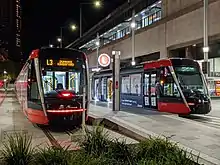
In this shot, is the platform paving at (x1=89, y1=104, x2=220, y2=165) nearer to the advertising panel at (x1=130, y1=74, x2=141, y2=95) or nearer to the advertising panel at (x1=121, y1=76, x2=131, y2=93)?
the advertising panel at (x1=130, y1=74, x2=141, y2=95)

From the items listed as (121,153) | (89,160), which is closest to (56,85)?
(121,153)

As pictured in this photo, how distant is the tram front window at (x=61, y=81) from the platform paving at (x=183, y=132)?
7.54ft

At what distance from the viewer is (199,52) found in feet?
104

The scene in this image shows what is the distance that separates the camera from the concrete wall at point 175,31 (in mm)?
23625

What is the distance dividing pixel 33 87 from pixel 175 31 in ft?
61.1

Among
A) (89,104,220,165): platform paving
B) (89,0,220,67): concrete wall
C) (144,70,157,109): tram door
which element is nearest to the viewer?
(89,104,220,165): platform paving

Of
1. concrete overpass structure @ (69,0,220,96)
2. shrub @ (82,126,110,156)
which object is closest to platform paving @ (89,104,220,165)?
shrub @ (82,126,110,156)

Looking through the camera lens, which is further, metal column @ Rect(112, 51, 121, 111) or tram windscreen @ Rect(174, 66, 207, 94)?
metal column @ Rect(112, 51, 121, 111)

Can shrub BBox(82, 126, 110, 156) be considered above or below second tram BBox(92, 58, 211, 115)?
below

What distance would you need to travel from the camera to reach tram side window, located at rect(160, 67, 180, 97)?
17119 mm

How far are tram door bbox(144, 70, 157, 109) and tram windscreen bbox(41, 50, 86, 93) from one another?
6.46 m

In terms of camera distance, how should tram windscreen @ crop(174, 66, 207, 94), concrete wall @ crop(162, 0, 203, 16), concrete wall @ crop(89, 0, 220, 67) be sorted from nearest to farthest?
1. tram windscreen @ crop(174, 66, 207, 94)
2. concrete wall @ crop(89, 0, 220, 67)
3. concrete wall @ crop(162, 0, 203, 16)

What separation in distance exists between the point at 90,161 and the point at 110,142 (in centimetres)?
167

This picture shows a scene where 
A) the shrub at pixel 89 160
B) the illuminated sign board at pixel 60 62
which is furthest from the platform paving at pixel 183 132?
the illuminated sign board at pixel 60 62
